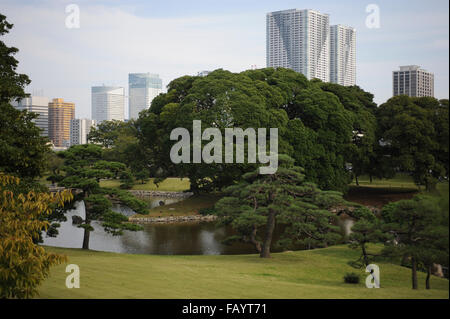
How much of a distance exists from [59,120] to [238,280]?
431 feet

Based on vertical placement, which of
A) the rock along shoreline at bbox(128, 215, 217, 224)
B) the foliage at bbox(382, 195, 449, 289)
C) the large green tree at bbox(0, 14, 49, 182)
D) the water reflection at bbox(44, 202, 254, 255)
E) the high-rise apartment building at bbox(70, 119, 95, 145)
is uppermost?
the high-rise apartment building at bbox(70, 119, 95, 145)

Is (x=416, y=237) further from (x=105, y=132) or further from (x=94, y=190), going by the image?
(x=105, y=132)

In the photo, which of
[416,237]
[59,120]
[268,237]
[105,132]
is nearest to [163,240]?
[268,237]

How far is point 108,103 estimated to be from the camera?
535ft

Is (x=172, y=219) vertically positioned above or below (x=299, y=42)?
below

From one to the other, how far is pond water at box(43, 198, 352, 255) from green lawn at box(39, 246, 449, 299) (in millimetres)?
3112

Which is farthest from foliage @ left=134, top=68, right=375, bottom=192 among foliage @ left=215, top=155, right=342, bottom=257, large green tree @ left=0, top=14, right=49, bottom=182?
large green tree @ left=0, top=14, right=49, bottom=182

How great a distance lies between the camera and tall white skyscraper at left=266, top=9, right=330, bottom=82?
11156 cm

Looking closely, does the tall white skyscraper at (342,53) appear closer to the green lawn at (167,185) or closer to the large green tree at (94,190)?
the green lawn at (167,185)

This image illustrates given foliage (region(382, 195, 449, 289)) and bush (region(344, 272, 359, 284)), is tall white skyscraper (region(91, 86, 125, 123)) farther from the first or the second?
foliage (region(382, 195, 449, 289))

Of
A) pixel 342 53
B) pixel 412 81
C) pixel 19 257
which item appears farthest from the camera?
pixel 342 53

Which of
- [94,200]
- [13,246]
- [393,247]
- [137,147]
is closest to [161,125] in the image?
[137,147]

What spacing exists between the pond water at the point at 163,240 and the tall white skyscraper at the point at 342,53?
3365 inches
